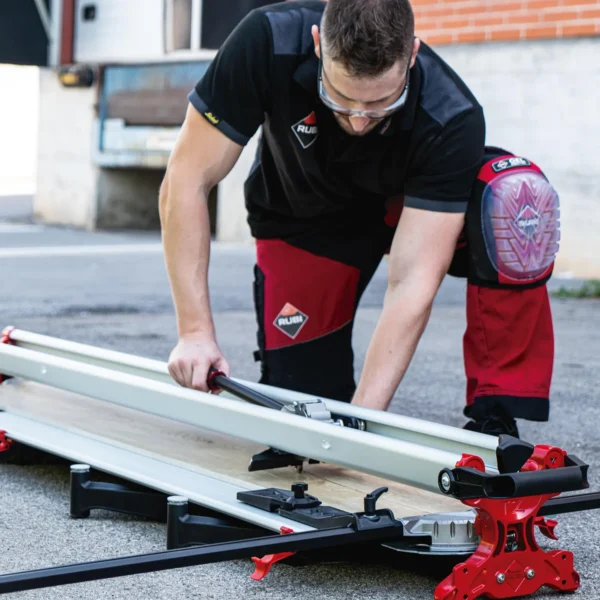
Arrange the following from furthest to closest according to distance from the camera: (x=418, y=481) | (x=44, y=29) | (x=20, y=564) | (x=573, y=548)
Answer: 1. (x=44, y=29)
2. (x=573, y=548)
3. (x=20, y=564)
4. (x=418, y=481)

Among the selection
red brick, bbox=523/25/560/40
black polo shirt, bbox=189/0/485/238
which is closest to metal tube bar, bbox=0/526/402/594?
black polo shirt, bbox=189/0/485/238

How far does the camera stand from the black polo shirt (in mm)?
2539

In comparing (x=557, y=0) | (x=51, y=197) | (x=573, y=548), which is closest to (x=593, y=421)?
(x=573, y=548)

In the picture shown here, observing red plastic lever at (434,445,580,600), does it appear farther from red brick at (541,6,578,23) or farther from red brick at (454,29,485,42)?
red brick at (454,29,485,42)

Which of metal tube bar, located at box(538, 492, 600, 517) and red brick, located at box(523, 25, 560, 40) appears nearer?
metal tube bar, located at box(538, 492, 600, 517)

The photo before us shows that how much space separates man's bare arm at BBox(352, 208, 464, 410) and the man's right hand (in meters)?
0.34

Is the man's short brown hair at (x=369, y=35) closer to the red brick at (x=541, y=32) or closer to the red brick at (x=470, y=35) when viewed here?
the red brick at (x=541, y=32)

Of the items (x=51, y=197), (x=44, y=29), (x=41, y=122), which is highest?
(x=44, y=29)

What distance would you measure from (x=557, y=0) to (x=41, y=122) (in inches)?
257

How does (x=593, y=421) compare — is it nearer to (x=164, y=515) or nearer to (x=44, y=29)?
(x=164, y=515)

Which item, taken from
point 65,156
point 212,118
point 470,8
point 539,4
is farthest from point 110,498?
point 65,156

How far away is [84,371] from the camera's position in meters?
2.60

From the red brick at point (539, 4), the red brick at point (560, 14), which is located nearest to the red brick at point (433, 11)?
the red brick at point (539, 4)

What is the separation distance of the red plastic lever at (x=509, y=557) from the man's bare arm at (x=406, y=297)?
0.69 meters
